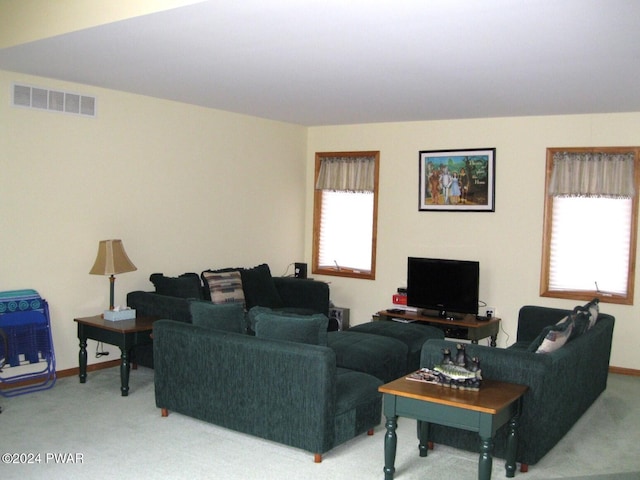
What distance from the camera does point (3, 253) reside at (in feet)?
17.9

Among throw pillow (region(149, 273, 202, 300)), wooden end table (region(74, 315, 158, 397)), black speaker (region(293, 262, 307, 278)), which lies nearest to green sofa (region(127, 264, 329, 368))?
throw pillow (region(149, 273, 202, 300))

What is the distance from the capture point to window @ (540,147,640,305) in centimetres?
659

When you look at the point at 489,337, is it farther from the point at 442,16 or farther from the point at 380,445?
the point at 442,16

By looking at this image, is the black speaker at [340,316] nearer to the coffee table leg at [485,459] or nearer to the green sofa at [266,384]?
the green sofa at [266,384]

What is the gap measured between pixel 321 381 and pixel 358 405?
45 cm

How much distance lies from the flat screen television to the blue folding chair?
3.74 meters

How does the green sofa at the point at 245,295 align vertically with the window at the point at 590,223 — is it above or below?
below

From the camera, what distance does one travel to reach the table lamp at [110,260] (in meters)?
5.77

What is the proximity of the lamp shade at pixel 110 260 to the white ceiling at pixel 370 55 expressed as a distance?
56.7 inches

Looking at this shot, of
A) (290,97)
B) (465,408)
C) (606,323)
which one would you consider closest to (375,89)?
(290,97)

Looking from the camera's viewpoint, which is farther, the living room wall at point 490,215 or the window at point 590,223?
the living room wall at point 490,215

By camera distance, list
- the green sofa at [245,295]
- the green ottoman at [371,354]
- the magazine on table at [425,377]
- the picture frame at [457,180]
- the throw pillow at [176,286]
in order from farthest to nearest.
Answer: the picture frame at [457,180] < the throw pillow at [176,286] < the green sofa at [245,295] < the green ottoman at [371,354] < the magazine on table at [425,377]

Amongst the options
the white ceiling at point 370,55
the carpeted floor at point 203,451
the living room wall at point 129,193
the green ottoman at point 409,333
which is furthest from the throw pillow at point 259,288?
the carpeted floor at point 203,451

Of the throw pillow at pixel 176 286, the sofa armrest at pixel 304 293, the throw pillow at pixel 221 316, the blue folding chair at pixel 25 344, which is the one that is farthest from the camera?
the sofa armrest at pixel 304 293
